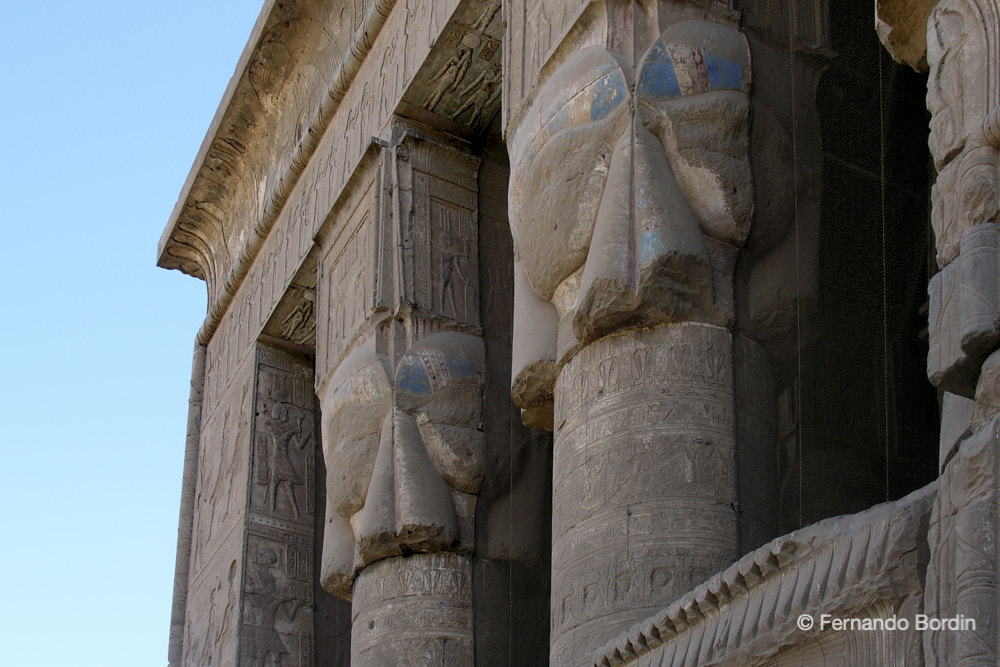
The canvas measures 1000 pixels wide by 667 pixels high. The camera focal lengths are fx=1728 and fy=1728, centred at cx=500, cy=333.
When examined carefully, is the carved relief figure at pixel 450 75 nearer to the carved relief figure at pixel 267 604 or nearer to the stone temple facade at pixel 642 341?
the stone temple facade at pixel 642 341

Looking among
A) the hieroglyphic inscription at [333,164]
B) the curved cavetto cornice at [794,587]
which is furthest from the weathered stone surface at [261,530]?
A: the curved cavetto cornice at [794,587]

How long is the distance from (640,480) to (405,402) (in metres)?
2.68

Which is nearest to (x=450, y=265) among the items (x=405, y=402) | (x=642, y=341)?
(x=405, y=402)

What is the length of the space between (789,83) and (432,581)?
2902 millimetres

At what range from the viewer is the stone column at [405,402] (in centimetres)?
817

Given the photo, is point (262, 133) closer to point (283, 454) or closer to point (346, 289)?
point (283, 454)

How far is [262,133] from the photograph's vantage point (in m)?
12.1

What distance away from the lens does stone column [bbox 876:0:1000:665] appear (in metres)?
3.90

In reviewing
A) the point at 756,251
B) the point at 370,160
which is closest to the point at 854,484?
the point at 756,251

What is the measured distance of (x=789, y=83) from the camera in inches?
276

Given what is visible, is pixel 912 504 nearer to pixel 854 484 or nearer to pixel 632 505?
pixel 632 505

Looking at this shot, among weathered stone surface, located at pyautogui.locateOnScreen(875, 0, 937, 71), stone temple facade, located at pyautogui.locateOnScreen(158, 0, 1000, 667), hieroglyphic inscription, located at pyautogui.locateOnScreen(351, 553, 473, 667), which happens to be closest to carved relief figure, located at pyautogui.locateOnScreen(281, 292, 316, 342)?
stone temple facade, located at pyautogui.locateOnScreen(158, 0, 1000, 667)

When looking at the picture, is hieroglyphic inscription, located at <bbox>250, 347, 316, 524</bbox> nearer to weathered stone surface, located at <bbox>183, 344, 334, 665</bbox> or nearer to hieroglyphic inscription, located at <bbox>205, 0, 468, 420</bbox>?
weathered stone surface, located at <bbox>183, 344, 334, 665</bbox>

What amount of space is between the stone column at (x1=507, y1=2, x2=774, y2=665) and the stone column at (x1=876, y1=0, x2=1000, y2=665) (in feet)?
5.95
